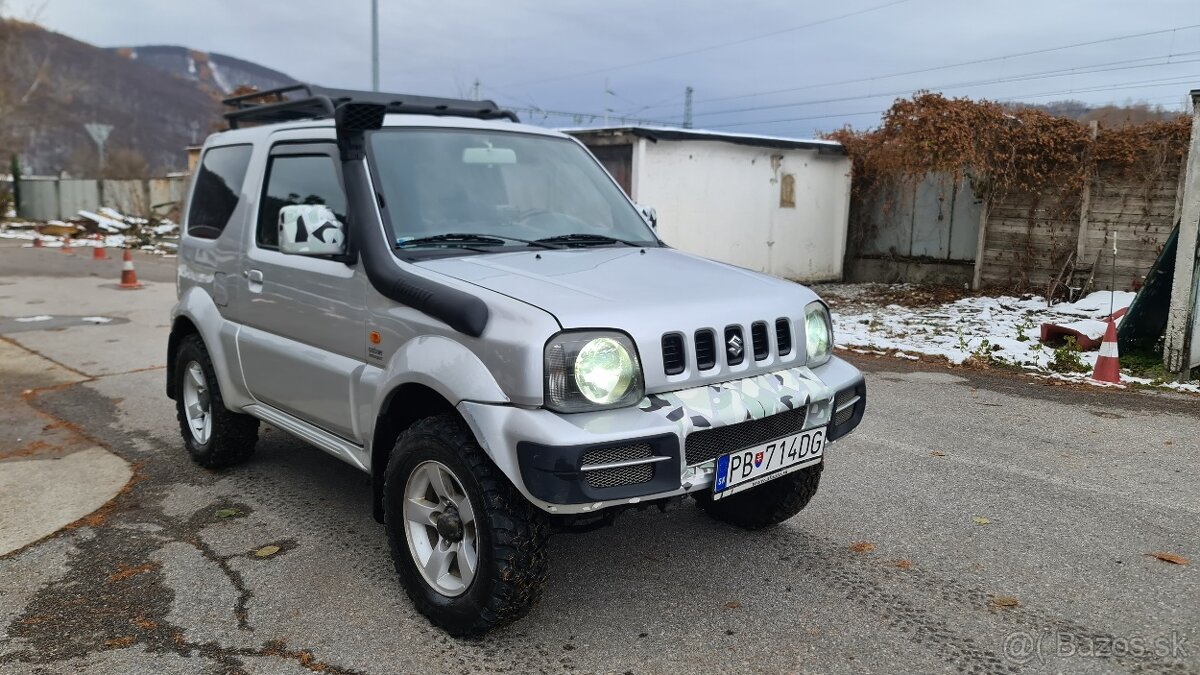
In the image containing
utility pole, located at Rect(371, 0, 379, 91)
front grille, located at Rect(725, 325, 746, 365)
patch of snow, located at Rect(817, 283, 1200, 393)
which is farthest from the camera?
utility pole, located at Rect(371, 0, 379, 91)

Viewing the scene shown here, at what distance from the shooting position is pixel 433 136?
157 inches

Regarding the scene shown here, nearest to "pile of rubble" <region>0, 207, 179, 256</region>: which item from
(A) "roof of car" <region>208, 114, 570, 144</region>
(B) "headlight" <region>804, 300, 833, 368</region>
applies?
(A) "roof of car" <region>208, 114, 570, 144</region>

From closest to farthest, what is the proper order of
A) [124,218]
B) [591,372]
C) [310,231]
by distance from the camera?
1. [591,372]
2. [310,231]
3. [124,218]

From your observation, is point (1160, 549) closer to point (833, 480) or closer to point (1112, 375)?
point (833, 480)

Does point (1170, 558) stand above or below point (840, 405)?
below

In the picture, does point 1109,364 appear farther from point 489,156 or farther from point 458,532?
point 458,532

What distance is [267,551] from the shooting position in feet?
13.0

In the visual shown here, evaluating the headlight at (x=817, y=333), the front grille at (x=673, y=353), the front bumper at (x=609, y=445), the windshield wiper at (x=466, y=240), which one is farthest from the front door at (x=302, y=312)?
the headlight at (x=817, y=333)

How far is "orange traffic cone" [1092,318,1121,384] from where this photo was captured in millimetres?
7781

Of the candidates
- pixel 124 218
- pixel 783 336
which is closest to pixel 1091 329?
pixel 783 336

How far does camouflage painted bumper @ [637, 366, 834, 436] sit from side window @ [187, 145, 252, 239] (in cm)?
299

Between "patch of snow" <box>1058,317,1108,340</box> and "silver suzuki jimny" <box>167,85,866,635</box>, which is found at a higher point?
"silver suzuki jimny" <box>167,85,866,635</box>

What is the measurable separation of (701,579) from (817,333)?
1159mm

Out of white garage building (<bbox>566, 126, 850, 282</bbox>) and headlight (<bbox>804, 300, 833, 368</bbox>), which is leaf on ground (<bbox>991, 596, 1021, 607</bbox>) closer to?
headlight (<bbox>804, 300, 833, 368</bbox>)
